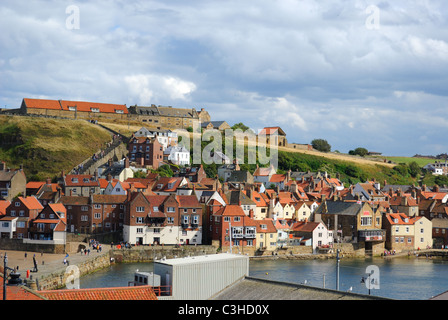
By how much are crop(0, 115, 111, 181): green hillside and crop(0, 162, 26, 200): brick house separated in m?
8.24

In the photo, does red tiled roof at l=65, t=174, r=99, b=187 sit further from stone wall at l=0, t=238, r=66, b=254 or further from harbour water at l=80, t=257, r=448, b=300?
A: harbour water at l=80, t=257, r=448, b=300

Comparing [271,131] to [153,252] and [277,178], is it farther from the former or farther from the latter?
[153,252]

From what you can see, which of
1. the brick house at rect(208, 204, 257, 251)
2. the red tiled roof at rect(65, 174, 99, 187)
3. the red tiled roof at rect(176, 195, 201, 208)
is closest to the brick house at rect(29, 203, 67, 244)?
the red tiled roof at rect(176, 195, 201, 208)

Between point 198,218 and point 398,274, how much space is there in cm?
1915

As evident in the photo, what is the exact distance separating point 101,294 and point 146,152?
65.5 metres

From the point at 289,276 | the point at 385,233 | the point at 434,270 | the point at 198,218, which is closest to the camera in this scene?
the point at 289,276

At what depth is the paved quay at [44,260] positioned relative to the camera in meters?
45.8

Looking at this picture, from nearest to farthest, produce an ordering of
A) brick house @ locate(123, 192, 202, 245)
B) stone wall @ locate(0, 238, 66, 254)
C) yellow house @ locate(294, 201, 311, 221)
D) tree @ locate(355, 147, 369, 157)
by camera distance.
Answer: stone wall @ locate(0, 238, 66, 254), brick house @ locate(123, 192, 202, 245), yellow house @ locate(294, 201, 311, 221), tree @ locate(355, 147, 369, 157)

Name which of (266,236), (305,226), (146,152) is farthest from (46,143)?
(305,226)

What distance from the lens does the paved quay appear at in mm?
45844

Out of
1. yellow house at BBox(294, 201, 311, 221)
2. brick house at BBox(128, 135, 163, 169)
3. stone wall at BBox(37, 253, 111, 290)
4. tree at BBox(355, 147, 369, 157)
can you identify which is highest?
tree at BBox(355, 147, 369, 157)
